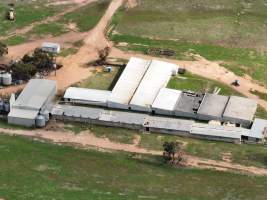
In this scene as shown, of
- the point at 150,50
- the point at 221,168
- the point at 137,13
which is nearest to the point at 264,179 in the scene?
the point at 221,168

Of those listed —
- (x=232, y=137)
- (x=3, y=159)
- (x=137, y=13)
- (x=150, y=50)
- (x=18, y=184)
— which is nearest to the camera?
(x=18, y=184)

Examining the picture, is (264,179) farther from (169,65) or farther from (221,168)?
(169,65)

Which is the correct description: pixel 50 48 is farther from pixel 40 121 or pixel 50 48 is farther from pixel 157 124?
pixel 157 124

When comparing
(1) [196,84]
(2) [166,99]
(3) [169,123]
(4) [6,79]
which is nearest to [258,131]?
(3) [169,123]

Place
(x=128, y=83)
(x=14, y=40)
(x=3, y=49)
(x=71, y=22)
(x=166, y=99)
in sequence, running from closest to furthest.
→ (x=166, y=99) < (x=128, y=83) < (x=3, y=49) < (x=14, y=40) < (x=71, y=22)

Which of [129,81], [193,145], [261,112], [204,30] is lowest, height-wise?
[193,145]

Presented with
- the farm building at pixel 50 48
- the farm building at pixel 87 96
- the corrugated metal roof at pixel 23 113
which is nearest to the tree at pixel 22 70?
the farm building at pixel 87 96
